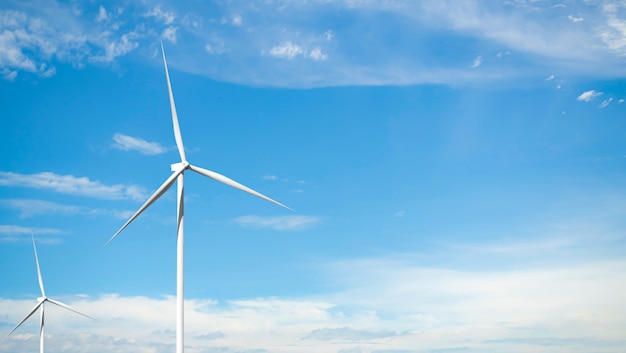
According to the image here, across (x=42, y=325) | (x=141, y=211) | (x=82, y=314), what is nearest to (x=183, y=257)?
(x=141, y=211)

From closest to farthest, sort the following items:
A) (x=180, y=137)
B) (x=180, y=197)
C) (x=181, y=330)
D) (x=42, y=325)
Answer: (x=181, y=330) → (x=180, y=197) → (x=180, y=137) → (x=42, y=325)

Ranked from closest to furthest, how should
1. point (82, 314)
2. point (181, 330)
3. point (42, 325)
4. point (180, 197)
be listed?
point (181, 330) → point (180, 197) → point (82, 314) → point (42, 325)

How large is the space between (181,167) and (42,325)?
1833 inches

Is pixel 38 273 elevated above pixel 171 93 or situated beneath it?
situated beneath

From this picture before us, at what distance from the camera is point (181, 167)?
5541 centimetres

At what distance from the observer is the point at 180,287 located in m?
50.8

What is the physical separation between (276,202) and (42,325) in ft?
169

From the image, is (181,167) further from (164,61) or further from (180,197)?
(164,61)

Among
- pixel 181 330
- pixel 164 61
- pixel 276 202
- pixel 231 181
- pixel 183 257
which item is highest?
pixel 164 61

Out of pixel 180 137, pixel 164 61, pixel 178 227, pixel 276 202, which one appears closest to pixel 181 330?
pixel 178 227

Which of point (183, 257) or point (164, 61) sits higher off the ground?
point (164, 61)

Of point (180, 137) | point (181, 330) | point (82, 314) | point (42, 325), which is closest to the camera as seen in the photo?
point (181, 330)

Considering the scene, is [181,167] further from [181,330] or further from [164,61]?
[181,330]

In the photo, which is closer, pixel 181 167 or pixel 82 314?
pixel 181 167
